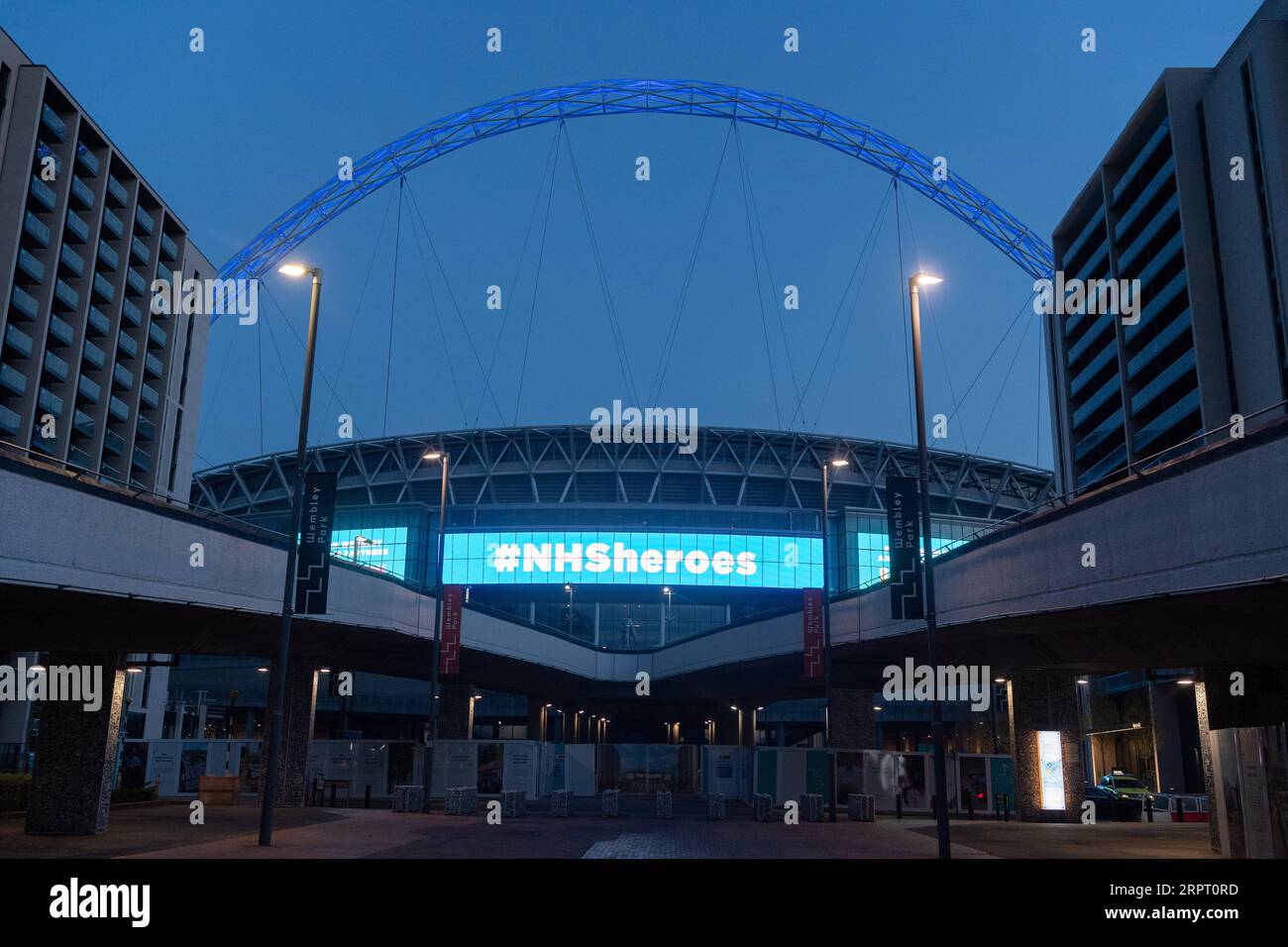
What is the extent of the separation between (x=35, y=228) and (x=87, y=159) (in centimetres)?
879

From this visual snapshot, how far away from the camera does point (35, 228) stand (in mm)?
76812

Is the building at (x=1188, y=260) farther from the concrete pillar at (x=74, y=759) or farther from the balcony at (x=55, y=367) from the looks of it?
the balcony at (x=55, y=367)

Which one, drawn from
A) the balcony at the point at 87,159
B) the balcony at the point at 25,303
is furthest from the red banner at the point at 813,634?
the balcony at the point at 87,159

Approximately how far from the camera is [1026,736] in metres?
44.4

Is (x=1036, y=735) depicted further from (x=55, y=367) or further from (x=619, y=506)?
(x=55, y=367)

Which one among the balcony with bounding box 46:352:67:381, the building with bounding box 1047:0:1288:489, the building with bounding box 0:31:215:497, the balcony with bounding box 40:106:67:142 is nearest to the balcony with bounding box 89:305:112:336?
the building with bounding box 0:31:215:497

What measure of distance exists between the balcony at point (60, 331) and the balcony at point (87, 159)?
1188 centimetres

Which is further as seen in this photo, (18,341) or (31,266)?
(31,266)

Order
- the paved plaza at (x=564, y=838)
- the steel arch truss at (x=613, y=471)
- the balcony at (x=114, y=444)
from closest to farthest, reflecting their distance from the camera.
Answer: the paved plaza at (x=564, y=838) → the balcony at (x=114, y=444) → the steel arch truss at (x=613, y=471)

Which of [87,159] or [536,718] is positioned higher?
[87,159]

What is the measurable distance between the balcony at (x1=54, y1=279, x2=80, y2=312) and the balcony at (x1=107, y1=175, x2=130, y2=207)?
9.49 meters

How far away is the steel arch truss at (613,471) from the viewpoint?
114 m

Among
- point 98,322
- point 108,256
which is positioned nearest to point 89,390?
point 98,322

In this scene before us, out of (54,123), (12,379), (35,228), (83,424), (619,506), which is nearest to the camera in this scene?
(12,379)
